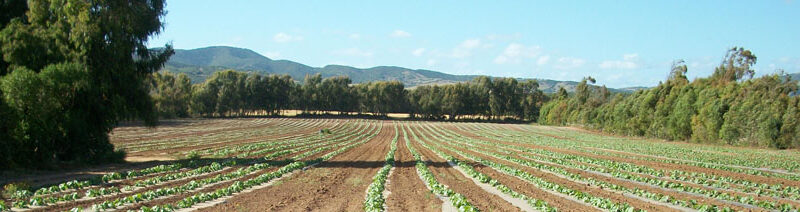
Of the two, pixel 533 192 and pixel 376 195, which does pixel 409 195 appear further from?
pixel 533 192

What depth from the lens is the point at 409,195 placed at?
49.3 ft

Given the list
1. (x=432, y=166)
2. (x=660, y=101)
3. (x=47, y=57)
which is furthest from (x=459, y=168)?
(x=660, y=101)

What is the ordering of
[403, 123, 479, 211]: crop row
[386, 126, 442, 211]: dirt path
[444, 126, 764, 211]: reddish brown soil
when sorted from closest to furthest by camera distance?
[403, 123, 479, 211]: crop row, [386, 126, 442, 211]: dirt path, [444, 126, 764, 211]: reddish brown soil

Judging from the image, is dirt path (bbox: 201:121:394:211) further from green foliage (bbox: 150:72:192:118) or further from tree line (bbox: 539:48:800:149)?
green foliage (bbox: 150:72:192:118)

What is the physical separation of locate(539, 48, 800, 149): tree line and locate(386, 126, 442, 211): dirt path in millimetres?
42486

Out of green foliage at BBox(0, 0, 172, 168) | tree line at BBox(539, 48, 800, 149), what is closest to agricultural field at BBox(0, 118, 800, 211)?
green foliage at BBox(0, 0, 172, 168)

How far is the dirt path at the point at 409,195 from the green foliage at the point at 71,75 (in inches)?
553

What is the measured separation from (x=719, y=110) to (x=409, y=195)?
171ft

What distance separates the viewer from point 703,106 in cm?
5656

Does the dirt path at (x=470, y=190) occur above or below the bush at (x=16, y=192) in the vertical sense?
below

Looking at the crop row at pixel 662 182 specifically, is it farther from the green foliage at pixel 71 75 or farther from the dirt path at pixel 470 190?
the green foliage at pixel 71 75

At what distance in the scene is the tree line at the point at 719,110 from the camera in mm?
46156

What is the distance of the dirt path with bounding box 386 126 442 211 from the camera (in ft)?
42.3

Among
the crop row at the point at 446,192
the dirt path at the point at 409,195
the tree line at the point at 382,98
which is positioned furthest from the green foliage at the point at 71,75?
the tree line at the point at 382,98
